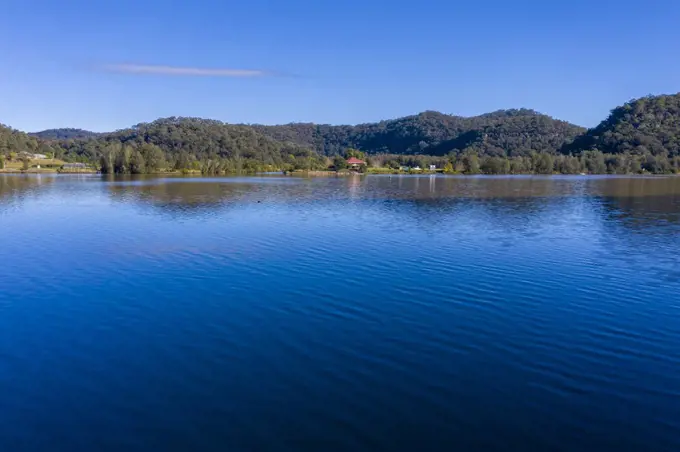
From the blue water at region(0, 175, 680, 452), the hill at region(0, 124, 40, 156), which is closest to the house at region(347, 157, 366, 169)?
the hill at region(0, 124, 40, 156)

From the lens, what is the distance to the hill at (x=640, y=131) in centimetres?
13838

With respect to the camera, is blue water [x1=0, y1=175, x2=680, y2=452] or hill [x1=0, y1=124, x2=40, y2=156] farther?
hill [x1=0, y1=124, x2=40, y2=156]

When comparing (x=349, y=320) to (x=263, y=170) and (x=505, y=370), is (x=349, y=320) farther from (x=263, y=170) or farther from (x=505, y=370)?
(x=263, y=170)

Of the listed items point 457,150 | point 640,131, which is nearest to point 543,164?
point 640,131

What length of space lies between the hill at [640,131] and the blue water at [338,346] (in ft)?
469

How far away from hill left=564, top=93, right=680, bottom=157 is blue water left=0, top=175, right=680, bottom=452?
142832 millimetres

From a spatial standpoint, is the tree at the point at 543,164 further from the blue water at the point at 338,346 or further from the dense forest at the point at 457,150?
the blue water at the point at 338,346

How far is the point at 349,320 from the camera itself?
401 inches

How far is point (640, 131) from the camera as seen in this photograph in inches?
5842

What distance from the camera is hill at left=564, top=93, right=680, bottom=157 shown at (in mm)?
138375

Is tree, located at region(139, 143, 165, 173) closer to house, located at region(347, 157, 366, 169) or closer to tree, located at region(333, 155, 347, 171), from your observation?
tree, located at region(333, 155, 347, 171)

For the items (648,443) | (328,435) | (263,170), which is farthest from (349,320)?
(263,170)

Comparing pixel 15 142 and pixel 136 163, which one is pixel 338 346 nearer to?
pixel 136 163

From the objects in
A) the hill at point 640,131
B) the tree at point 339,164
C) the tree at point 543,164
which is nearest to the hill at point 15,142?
the tree at point 339,164
